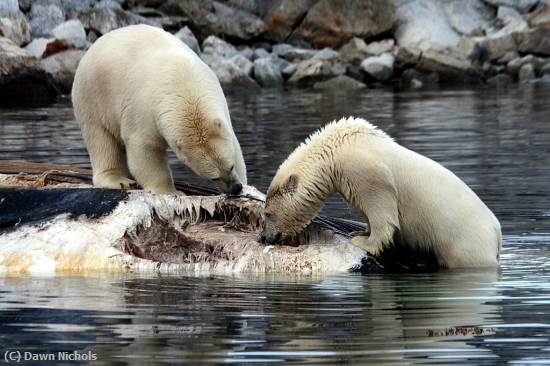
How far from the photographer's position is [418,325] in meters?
6.59

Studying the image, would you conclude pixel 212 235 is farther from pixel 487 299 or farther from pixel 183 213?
pixel 487 299

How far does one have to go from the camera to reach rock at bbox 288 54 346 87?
35906 millimetres

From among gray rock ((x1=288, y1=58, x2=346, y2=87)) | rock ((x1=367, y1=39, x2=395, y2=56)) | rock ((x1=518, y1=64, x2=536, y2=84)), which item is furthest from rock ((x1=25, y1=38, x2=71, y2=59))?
rock ((x1=518, y1=64, x2=536, y2=84))

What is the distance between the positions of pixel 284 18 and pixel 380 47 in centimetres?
342

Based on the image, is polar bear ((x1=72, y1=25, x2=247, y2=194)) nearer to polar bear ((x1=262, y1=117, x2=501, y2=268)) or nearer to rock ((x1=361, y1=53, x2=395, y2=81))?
polar bear ((x1=262, y1=117, x2=501, y2=268))

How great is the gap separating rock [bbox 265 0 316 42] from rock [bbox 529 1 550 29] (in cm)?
761

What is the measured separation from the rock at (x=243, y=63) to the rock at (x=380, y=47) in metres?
4.42

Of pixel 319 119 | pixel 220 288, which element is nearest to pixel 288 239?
pixel 220 288

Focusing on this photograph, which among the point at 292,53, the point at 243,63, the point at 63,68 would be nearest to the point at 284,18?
the point at 292,53

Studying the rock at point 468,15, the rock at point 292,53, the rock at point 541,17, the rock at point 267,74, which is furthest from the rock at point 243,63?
the rock at point 541,17

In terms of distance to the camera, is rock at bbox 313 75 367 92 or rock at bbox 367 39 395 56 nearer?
rock at bbox 313 75 367 92

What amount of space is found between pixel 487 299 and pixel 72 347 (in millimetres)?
2802

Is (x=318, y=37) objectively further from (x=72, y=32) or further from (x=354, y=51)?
(x=72, y=32)

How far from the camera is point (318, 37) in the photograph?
132 feet
